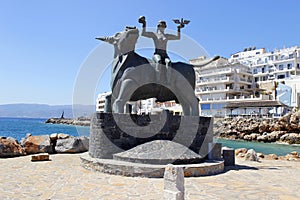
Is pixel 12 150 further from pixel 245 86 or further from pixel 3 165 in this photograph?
pixel 245 86

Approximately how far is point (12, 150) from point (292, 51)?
5364cm

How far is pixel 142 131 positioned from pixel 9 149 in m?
6.01

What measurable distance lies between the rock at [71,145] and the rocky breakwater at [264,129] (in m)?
26.9

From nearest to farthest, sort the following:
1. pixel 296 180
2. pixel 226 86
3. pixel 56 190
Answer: pixel 56 190 → pixel 296 180 → pixel 226 86

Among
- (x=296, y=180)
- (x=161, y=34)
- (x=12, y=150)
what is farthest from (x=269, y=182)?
(x=12, y=150)

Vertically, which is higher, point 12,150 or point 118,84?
point 118,84

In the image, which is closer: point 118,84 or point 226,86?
point 118,84

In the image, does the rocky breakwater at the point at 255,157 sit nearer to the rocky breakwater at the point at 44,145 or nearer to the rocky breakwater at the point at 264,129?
the rocky breakwater at the point at 44,145

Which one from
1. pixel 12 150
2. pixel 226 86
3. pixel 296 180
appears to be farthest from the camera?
pixel 226 86

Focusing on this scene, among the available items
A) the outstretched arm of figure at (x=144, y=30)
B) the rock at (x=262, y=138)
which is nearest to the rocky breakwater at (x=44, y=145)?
the outstretched arm of figure at (x=144, y=30)

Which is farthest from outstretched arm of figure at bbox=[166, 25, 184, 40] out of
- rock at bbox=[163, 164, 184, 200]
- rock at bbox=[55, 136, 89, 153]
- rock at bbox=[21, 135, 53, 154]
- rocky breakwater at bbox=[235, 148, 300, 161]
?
rock at bbox=[21, 135, 53, 154]

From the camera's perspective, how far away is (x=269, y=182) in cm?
758

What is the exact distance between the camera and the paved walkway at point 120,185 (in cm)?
A: 598

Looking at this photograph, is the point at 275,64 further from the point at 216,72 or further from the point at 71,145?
the point at 71,145
